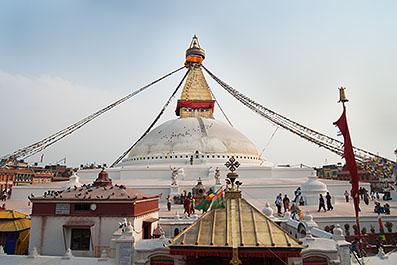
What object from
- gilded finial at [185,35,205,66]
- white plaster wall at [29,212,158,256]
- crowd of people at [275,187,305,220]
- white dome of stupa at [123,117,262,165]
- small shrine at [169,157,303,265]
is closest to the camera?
small shrine at [169,157,303,265]

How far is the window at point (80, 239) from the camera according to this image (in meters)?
8.46

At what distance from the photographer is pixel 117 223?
8438 mm

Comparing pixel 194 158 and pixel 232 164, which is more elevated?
pixel 194 158

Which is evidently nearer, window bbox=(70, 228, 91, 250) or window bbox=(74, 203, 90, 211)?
window bbox=(70, 228, 91, 250)

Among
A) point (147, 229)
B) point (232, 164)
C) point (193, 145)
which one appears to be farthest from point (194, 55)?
point (232, 164)

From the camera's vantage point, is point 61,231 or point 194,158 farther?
point 194,158

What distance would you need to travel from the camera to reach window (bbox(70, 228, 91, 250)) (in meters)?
8.46

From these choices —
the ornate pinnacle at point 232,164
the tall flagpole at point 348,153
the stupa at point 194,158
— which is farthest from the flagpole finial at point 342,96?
the stupa at point 194,158

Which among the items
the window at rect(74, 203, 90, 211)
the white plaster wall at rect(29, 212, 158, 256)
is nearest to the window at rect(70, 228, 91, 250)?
the white plaster wall at rect(29, 212, 158, 256)

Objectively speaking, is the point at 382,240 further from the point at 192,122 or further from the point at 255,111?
the point at 192,122

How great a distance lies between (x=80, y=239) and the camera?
853cm

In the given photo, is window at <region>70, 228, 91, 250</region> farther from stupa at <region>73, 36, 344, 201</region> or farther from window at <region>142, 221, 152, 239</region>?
stupa at <region>73, 36, 344, 201</region>

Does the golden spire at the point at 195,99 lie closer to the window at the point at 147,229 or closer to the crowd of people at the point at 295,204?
the crowd of people at the point at 295,204

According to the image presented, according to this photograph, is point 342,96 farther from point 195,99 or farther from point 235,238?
point 195,99
